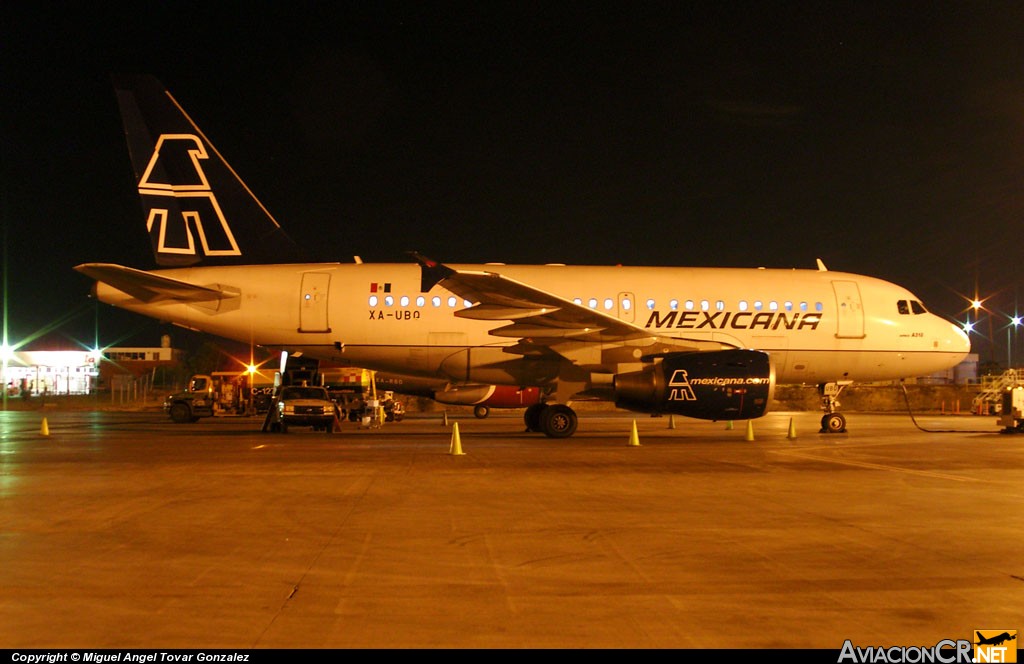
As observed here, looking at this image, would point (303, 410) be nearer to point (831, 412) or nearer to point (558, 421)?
point (558, 421)

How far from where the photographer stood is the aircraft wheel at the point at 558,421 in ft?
63.9

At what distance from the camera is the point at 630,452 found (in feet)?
52.9

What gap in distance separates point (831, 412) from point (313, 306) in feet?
42.4

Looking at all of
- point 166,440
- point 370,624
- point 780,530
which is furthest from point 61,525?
point 166,440

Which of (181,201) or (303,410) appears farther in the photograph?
(303,410)

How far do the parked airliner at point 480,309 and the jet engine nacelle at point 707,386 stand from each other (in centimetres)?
65

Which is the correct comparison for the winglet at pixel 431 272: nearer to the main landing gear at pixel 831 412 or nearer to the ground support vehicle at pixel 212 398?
the main landing gear at pixel 831 412

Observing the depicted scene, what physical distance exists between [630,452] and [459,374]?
19.0 feet

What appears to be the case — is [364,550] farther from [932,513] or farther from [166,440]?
[166,440]

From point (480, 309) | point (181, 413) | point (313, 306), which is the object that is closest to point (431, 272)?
point (480, 309)

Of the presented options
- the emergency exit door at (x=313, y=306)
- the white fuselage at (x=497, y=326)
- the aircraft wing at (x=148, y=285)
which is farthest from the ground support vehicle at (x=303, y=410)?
the aircraft wing at (x=148, y=285)

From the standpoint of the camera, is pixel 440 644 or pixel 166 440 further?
pixel 166 440

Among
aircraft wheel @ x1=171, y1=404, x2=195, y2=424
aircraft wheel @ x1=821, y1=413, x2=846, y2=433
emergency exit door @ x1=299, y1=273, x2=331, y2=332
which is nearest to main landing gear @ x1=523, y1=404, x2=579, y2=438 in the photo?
emergency exit door @ x1=299, y1=273, x2=331, y2=332

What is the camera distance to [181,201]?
2145 centimetres
